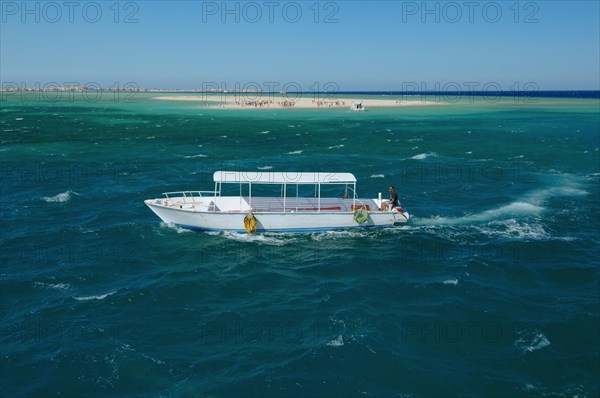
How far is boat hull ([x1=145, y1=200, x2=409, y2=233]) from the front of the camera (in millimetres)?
36812

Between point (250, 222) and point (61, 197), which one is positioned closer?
point (250, 222)

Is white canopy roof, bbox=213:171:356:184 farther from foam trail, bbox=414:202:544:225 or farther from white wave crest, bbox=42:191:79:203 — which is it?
white wave crest, bbox=42:191:79:203

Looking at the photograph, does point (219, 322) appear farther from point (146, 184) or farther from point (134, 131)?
point (134, 131)

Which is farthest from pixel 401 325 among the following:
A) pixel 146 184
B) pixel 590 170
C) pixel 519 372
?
pixel 590 170

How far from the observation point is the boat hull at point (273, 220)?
36812 mm

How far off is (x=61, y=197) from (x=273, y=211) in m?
25.4

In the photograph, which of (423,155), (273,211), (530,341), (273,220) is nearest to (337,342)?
(530,341)

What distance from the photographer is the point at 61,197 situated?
48.8 m

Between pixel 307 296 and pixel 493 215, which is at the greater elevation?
pixel 493 215

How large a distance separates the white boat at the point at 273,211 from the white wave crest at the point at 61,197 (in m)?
14.9

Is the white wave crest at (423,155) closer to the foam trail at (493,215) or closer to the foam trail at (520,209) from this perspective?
the foam trail at (520,209)

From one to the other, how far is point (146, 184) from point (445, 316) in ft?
131

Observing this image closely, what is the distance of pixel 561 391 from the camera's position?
20.2 metres

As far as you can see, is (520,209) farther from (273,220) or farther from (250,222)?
(250,222)
